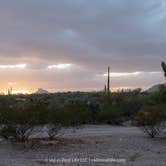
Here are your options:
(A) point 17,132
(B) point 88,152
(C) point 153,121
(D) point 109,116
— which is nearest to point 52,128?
(A) point 17,132

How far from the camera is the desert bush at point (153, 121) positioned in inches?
1100

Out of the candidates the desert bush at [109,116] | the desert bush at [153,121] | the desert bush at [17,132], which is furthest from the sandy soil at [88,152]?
the desert bush at [109,116]

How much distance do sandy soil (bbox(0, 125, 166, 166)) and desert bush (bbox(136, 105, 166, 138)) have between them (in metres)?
0.97

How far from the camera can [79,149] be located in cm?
2214

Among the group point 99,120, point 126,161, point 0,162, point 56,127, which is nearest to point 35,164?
point 0,162

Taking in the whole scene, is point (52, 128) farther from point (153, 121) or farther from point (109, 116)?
point (109, 116)

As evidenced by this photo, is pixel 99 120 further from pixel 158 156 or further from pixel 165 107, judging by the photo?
pixel 158 156

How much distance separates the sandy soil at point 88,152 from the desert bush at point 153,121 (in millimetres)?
971

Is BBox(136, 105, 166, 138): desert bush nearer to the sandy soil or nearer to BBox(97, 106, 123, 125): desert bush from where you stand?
the sandy soil

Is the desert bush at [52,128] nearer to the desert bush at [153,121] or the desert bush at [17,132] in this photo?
the desert bush at [17,132]

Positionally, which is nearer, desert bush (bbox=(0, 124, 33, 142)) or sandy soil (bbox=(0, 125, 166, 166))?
sandy soil (bbox=(0, 125, 166, 166))

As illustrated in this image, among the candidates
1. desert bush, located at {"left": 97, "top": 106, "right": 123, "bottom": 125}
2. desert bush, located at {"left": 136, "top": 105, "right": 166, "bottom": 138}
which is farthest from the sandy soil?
desert bush, located at {"left": 97, "top": 106, "right": 123, "bottom": 125}

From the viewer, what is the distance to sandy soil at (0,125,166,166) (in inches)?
725

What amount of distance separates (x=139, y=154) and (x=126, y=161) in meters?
2.24
